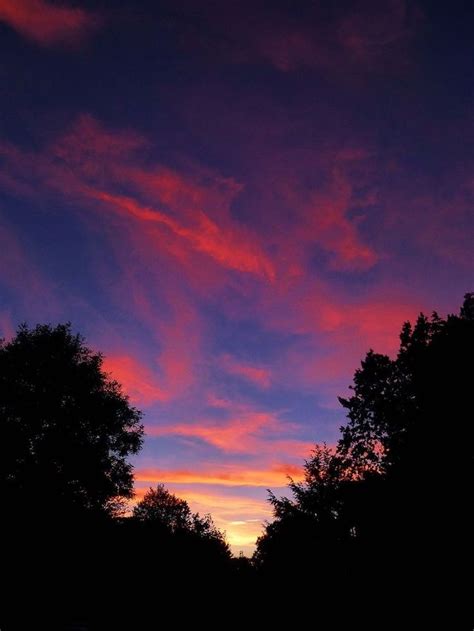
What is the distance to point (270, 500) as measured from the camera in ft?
131

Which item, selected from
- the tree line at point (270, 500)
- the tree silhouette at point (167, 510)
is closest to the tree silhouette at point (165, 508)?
the tree silhouette at point (167, 510)

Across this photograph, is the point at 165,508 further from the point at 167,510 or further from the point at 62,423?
the point at 62,423

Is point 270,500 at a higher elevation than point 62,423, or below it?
below

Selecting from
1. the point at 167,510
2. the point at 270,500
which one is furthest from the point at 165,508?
the point at 270,500

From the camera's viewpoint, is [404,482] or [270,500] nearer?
[404,482]

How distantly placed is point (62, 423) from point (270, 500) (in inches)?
738

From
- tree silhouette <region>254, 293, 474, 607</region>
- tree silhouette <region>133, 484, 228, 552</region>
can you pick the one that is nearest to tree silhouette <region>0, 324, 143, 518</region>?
tree silhouette <region>254, 293, 474, 607</region>

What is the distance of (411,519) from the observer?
26422mm

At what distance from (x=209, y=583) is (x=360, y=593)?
1023cm

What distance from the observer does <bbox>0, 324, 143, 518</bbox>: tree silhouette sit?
3512 cm

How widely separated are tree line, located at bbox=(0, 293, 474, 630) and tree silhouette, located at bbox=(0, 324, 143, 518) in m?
0.11

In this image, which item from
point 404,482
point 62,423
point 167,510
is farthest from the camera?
point 167,510

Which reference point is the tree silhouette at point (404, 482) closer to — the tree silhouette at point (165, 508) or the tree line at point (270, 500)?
the tree line at point (270, 500)

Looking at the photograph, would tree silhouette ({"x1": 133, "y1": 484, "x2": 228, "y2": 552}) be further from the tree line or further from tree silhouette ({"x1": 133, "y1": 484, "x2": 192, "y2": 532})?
the tree line
